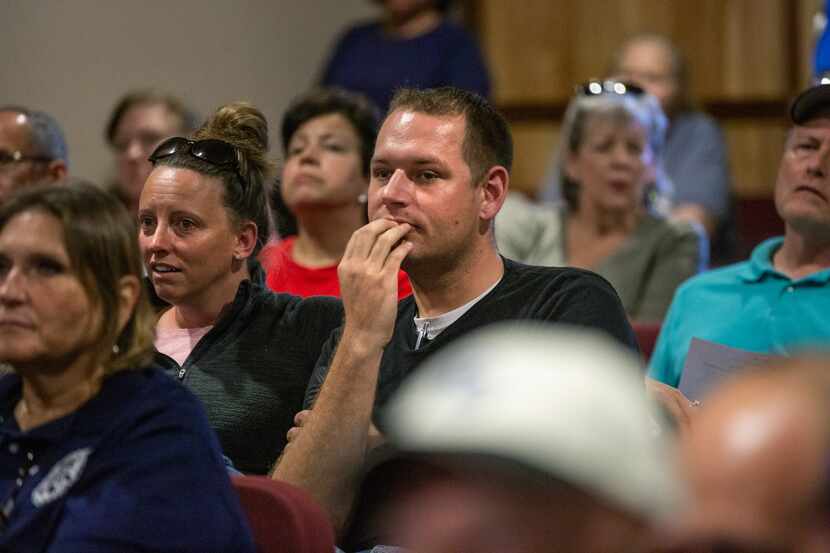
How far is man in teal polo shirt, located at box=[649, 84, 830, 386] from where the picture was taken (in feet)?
8.54

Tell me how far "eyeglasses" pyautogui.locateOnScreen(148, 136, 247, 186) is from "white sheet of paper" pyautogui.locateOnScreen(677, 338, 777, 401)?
0.91 metres

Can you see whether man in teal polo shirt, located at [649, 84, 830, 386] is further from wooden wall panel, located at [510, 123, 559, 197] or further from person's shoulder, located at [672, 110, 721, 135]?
wooden wall panel, located at [510, 123, 559, 197]

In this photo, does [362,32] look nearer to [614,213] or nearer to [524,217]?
[524,217]

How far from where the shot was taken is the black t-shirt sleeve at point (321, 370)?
2184 mm

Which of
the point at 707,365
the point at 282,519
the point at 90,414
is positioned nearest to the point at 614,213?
the point at 707,365

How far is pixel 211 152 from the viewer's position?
234cm

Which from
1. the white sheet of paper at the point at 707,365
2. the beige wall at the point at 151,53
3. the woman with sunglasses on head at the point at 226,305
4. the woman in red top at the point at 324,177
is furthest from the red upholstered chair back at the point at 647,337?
the beige wall at the point at 151,53

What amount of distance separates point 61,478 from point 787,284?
1647mm

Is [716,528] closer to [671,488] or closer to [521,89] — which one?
[671,488]

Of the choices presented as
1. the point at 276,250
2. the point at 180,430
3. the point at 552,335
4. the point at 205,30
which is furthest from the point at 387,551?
the point at 205,30

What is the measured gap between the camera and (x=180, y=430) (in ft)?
5.08

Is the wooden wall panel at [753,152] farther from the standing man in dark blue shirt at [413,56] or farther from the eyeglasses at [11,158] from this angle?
the eyeglasses at [11,158]

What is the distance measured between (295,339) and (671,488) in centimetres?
161

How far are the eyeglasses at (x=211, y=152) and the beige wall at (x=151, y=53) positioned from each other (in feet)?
8.02
